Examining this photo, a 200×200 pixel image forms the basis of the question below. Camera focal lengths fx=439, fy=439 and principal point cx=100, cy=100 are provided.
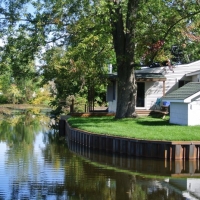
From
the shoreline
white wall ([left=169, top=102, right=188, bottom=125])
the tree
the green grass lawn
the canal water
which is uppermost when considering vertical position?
the tree

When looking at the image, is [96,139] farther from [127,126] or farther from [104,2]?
[104,2]

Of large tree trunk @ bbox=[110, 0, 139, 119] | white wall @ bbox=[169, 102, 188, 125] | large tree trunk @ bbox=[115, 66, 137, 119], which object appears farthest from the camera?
large tree trunk @ bbox=[115, 66, 137, 119]

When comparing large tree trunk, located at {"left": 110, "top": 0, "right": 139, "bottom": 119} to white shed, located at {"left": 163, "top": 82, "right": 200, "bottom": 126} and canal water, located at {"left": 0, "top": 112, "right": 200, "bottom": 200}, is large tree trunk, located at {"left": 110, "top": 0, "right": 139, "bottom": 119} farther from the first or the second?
canal water, located at {"left": 0, "top": 112, "right": 200, "bottom": 200}

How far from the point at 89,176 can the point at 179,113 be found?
10368mm

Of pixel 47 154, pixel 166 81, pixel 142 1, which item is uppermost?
pixel 142 1

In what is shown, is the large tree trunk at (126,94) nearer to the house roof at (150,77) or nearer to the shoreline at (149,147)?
the house roof at (150,77)

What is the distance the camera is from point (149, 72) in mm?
36000

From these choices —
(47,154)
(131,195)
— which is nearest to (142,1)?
(47,154)

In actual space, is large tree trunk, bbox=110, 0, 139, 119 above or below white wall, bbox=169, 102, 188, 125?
above

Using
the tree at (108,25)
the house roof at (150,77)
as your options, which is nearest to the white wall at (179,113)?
the tree at (108,25)

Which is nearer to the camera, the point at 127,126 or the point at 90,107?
the point at 127,126

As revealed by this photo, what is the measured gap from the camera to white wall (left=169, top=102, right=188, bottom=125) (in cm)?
2444

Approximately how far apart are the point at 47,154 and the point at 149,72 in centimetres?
1613

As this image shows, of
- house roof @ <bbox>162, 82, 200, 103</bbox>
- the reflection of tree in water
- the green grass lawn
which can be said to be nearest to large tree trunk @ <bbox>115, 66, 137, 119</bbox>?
the green grass lawn
